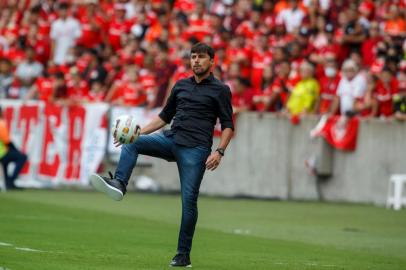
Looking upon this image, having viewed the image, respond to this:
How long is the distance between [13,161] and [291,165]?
5918mm

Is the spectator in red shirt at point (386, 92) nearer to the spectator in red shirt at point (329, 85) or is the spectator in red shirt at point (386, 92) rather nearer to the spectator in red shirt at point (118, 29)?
the spectator in red shirt at point (329, 85)

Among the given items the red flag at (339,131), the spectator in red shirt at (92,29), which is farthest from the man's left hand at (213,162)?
the spectator in red shirt at (92,29)

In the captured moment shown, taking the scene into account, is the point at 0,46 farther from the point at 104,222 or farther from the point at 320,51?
the point at 104,222

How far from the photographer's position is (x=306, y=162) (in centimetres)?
2291

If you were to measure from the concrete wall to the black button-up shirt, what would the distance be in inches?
436

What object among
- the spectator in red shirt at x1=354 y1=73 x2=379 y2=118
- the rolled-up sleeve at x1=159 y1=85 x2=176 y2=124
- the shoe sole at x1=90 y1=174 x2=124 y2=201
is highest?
the spectator in red shirt at x1=354 y1=73 x2=379 y2=118

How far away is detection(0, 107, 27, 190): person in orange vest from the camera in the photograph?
23875 millimetres

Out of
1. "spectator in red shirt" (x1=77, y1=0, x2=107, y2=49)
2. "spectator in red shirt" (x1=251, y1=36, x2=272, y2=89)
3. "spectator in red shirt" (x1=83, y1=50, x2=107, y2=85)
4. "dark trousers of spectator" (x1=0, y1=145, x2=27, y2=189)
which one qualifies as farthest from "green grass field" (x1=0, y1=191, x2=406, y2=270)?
"spectator in red shirt" (x1=77, y1=0, x2=107, y2=49)

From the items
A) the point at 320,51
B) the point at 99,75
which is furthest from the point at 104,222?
the point at 99,75

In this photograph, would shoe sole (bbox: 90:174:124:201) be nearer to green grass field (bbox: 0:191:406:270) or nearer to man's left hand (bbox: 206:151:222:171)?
green grass field (bbox: 0:191:406:270)

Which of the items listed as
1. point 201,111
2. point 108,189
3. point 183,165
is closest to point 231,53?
point 201,111

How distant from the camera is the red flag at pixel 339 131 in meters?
22.3

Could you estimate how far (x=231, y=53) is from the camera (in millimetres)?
25656

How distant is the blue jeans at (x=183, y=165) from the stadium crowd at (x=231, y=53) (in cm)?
1117
